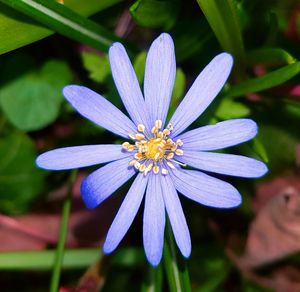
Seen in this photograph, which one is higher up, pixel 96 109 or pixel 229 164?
pixel 96 109

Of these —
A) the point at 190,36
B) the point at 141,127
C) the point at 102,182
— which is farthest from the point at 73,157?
the point at 190,36

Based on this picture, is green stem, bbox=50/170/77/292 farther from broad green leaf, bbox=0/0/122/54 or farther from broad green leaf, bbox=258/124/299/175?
broad green leaf, bbox=258/124/299/175

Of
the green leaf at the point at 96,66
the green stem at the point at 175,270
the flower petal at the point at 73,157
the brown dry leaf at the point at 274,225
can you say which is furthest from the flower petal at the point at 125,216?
the brown dry leaf at the point at 274,225

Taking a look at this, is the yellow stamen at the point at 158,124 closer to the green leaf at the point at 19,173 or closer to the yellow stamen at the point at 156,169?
the yellow stamen at the point at 156,169

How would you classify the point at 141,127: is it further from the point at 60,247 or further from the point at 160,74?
the point at 60,247

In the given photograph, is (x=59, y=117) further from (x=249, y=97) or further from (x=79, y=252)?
(x=249, y=97)
